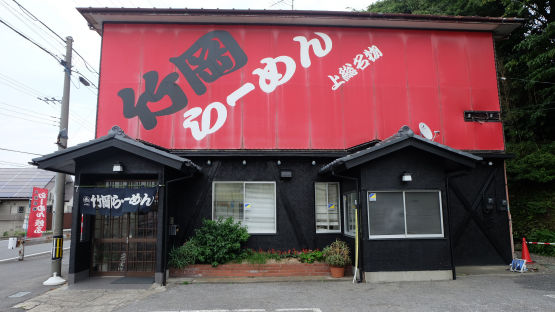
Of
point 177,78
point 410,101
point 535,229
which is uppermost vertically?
point 177,78

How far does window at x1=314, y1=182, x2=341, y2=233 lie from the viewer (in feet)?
34.0

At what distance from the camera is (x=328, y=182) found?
10602mm

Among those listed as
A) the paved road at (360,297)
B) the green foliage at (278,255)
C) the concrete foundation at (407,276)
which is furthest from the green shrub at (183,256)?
the concrete foundation at (407,276)

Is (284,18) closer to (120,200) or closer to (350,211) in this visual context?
(350,211)

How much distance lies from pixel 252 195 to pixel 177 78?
457 centimetres

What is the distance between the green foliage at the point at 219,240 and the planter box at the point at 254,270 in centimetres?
22

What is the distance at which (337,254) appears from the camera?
8969 mm

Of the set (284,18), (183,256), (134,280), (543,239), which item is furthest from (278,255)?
(543,239)

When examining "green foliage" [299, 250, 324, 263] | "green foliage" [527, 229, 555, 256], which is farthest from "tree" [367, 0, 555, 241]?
"green foliage" [299, 250, 324, 263]

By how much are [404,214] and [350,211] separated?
156 cm

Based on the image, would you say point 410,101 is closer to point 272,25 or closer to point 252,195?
point 272,25

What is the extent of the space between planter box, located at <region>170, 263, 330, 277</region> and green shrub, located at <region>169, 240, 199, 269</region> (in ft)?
0.50

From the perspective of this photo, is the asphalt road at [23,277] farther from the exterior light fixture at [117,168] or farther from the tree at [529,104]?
the tree at [529,104]

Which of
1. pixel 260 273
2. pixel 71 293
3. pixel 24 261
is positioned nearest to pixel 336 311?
pixel 260 273
